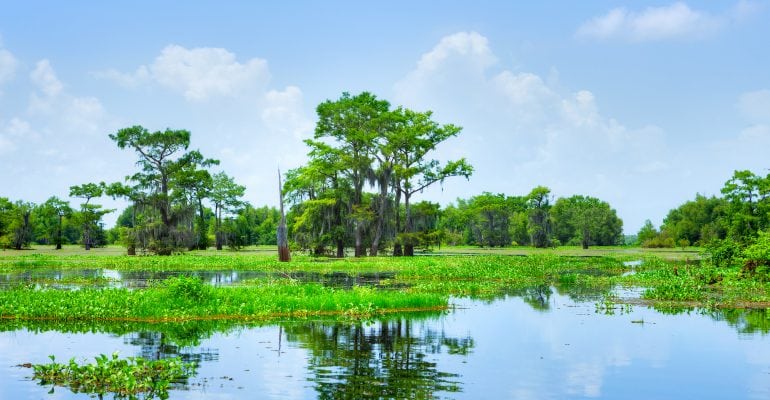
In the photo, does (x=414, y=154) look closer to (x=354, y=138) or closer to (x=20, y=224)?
(x=354, y=138)

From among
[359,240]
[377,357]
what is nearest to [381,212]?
[359,240]

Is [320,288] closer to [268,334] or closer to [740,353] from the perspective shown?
[268,334]

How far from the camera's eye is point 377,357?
17.7 meters

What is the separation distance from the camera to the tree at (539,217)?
388 feet

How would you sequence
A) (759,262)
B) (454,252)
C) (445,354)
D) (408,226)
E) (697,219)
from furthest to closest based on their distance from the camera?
(697,219) → (454,252) → (408,226) → (759,262) → (445,354)

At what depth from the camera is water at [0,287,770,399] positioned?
A: 14648 mm

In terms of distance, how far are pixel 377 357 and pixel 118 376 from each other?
617 centimetres

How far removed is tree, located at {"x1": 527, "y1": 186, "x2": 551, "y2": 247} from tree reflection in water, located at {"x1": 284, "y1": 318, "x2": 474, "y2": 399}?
9678 centimetres

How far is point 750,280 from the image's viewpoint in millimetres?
37062

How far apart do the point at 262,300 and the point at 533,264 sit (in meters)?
31.7

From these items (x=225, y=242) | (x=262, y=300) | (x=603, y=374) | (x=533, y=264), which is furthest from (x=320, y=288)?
(x=225, y=242)

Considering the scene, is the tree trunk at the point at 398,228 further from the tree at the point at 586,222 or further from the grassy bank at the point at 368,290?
the tree at the point at 586,222

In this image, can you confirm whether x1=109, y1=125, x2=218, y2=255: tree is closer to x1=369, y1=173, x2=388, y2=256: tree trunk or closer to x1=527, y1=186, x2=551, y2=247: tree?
x1=369, y1=173, x2=388, y2=256: tree trunk

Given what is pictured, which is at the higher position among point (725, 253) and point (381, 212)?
point (381, 212)
